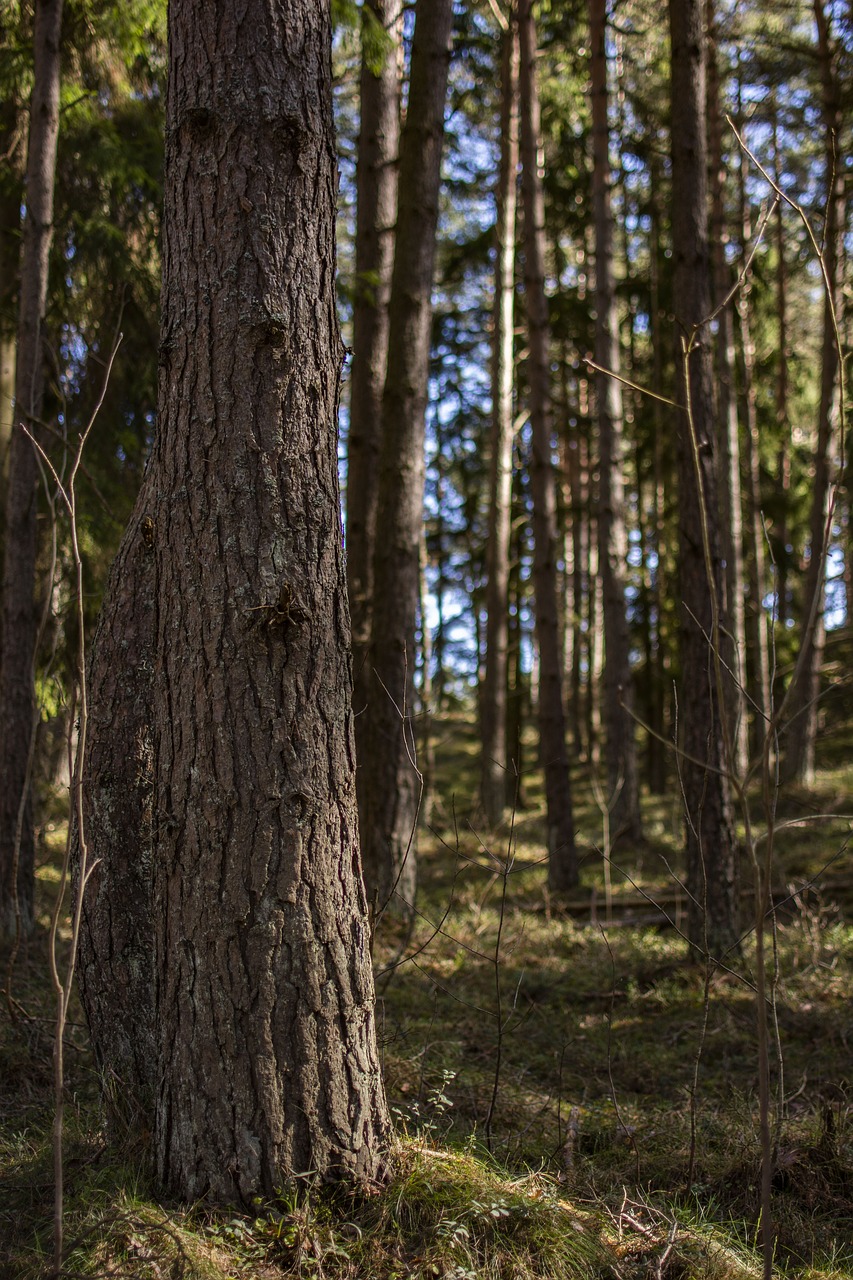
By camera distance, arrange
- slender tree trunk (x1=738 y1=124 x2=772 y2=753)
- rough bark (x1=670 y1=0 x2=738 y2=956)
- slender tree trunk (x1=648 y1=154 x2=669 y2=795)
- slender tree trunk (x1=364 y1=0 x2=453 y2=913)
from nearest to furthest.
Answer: rough bark (x1=670 y1=0 x2=738 y2=956)
slender tree trunk (x1=364 y1=0 x2=453 y2=913)
slender tree trunk (x1=738 y1=124 x2=772 y2=753)
slender tree trunk (x1=648 y1=154 x2=669 y2=795)

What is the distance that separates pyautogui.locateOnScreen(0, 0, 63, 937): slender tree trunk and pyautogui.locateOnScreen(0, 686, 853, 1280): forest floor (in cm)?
70

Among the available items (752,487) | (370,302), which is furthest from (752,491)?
(370,302)

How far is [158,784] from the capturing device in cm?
273

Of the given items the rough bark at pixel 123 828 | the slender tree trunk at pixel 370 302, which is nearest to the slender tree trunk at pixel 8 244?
the slender tree trunk at pixel 370 302

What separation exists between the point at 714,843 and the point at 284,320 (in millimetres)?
4482

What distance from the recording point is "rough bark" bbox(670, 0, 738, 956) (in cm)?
580

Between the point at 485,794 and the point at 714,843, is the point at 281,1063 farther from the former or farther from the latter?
A: the point at 485,794

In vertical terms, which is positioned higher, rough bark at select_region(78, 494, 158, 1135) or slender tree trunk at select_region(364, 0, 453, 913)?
slender tree trunk at select_region(364, 0, 453, 913)

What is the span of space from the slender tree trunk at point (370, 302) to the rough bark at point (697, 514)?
2.40 meters

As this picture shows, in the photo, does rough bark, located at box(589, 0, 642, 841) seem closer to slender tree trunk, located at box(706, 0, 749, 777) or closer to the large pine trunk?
slender tree trunk, located at box(706, 0, 749, 777)

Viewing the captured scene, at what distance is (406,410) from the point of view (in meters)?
6.91

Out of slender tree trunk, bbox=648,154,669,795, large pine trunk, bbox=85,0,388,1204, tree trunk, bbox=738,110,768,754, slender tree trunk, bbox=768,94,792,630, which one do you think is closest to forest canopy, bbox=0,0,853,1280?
large pine trunk, bbox=85,0,388,1204

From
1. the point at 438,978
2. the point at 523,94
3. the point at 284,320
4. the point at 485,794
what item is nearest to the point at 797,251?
the point at 523,94

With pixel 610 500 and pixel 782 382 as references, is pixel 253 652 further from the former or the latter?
pixel 782 382
